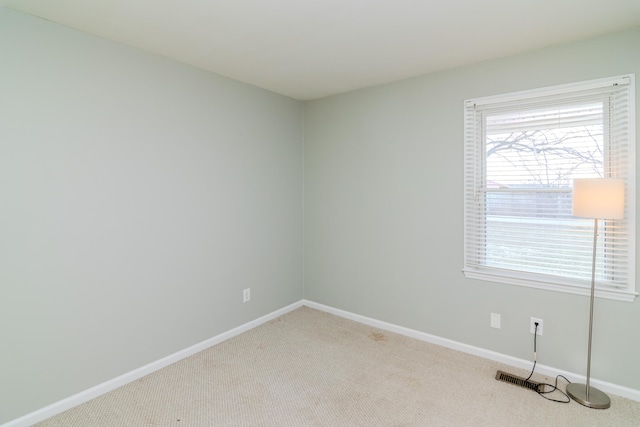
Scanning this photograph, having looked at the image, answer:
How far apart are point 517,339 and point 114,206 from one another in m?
3.15

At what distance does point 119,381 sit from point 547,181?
340cm

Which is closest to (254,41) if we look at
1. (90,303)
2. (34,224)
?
(34,224)

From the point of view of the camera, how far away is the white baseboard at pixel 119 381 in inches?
79.1

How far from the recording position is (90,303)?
226 cm

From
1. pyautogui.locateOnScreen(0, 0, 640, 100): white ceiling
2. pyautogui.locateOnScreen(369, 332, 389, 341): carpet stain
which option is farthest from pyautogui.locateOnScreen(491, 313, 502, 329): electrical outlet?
pyautogui.locateOnScreen(0, 0, 640, 100): white ceiling

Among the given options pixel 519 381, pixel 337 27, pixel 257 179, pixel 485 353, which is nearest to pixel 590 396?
pixel 519 381

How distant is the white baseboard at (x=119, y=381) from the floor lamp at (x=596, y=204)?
105 inches

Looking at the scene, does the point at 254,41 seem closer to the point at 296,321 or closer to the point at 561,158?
the point at 561,158

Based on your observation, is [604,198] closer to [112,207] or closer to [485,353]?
[485,353]

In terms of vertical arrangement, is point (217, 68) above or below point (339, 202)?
above

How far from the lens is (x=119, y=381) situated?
238cm

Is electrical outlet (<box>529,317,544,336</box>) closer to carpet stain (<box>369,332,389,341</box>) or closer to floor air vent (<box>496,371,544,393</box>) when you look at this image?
floor air vent (<box>496,371,544,393</box>)

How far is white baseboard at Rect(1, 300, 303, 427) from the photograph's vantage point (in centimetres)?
201

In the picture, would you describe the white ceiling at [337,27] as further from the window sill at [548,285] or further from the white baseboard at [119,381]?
the white baseboard at [119,381]
